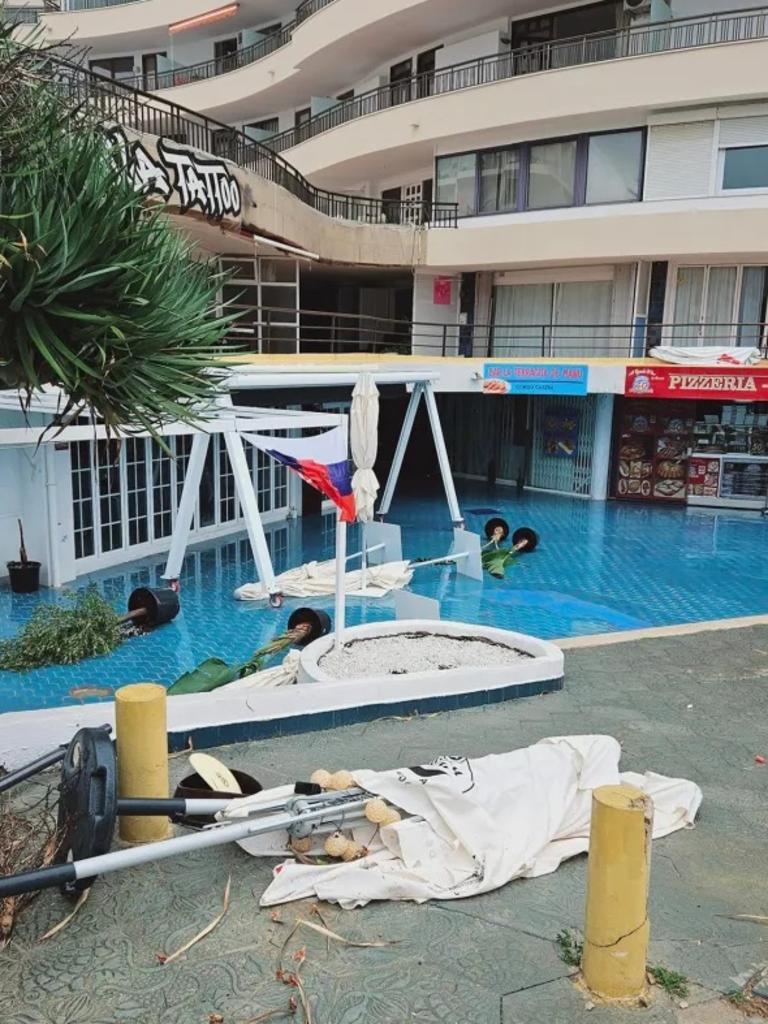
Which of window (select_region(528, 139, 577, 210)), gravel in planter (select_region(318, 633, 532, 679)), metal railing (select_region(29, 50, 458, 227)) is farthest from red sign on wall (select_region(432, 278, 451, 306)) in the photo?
gravel in planter (select_region(318, 633, 532, 679))

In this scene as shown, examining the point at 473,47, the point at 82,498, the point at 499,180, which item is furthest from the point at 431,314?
the point at 82,498

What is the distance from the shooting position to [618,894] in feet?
12.7

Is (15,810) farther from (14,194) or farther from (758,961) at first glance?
(758,961)

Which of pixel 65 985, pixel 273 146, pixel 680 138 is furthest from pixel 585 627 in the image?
pixel 273 146

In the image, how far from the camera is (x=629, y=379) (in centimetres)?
2048

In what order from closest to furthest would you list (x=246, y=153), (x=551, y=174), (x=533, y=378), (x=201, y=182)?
(x=201, y=182)
(x=533, y=378)
(x=246, y=153)
(x=551, y=174)

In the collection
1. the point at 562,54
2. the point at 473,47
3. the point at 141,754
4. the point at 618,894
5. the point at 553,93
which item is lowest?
the point at 141,754

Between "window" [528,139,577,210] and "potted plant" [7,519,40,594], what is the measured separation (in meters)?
16.6

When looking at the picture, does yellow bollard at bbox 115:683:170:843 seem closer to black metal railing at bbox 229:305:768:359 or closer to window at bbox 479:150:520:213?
black metal railing at bbox 229:305:768:359

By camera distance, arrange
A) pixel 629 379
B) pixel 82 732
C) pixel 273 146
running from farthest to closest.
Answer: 1. pixel 273 146
2. pixel 629 379
3. pixel 82 732

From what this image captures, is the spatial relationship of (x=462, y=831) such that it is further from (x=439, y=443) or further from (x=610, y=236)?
(x=610, y=236)

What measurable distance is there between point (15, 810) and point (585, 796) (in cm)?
369

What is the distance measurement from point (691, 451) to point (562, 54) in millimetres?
11051

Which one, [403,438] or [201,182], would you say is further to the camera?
[403,438]
